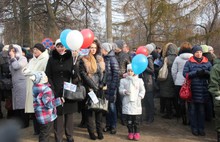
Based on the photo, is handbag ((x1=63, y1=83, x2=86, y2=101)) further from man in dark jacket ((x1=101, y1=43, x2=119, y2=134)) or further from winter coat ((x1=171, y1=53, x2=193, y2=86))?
winter coat ((x1=171, y1=53, x2=193, y2=86))

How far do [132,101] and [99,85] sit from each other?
0.68m

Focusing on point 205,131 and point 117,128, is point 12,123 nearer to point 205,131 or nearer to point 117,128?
point 117,128

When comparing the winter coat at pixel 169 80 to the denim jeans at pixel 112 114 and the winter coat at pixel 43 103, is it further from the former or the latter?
the winter coat at pixel 43 103

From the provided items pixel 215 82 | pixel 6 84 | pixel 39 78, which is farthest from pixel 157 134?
pixel 6 84

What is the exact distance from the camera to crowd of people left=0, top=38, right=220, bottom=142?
4266 millimetres

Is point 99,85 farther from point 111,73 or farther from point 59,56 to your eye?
point 59,56

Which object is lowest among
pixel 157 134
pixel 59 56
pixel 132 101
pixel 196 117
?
pixel 157 134

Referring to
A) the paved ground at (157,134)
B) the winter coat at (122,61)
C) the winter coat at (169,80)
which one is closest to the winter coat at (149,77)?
the winter coat at (169,80)

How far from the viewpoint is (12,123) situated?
94 centimetres

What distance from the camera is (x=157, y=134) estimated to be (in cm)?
521

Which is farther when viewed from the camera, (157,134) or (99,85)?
(157,134)

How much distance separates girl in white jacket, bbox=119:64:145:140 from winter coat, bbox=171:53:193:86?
4.00 ft

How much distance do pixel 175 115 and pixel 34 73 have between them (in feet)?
12.6

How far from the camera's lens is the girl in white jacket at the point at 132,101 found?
4.85 meters
